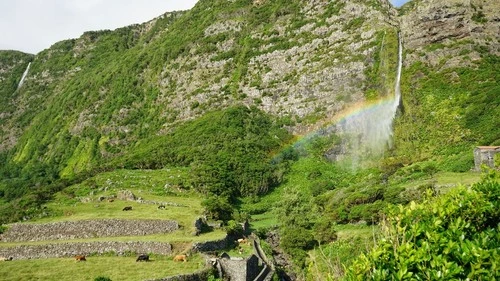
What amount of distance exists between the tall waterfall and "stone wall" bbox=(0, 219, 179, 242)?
49064mm

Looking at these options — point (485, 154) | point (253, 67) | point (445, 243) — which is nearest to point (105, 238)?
point (445, 243)

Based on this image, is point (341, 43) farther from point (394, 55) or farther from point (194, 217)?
point (194, 217)

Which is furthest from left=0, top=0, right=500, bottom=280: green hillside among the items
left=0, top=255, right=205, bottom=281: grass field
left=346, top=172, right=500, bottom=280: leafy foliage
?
left=346, top=172, right=500, bottom=280: leafy foliage

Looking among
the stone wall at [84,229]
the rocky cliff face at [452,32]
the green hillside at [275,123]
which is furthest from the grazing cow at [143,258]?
the rocky cliff face at [452,32]

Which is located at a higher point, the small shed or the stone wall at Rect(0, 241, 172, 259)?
the stone wall at Rect(0, 241, 172, 259)

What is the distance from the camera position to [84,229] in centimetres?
4094

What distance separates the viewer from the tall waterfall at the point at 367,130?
84625mm

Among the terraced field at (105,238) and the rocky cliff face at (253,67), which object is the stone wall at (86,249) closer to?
the terraced field at (105,238)

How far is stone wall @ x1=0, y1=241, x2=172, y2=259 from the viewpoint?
35.6 metres

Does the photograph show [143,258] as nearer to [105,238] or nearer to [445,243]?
[105,238]

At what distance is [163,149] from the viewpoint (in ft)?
302

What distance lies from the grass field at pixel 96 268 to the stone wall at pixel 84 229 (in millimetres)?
5958

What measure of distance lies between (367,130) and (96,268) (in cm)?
6635

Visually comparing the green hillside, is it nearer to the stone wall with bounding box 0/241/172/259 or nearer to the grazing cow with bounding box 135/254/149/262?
the stone wall with bounding box 0/241/172/259
